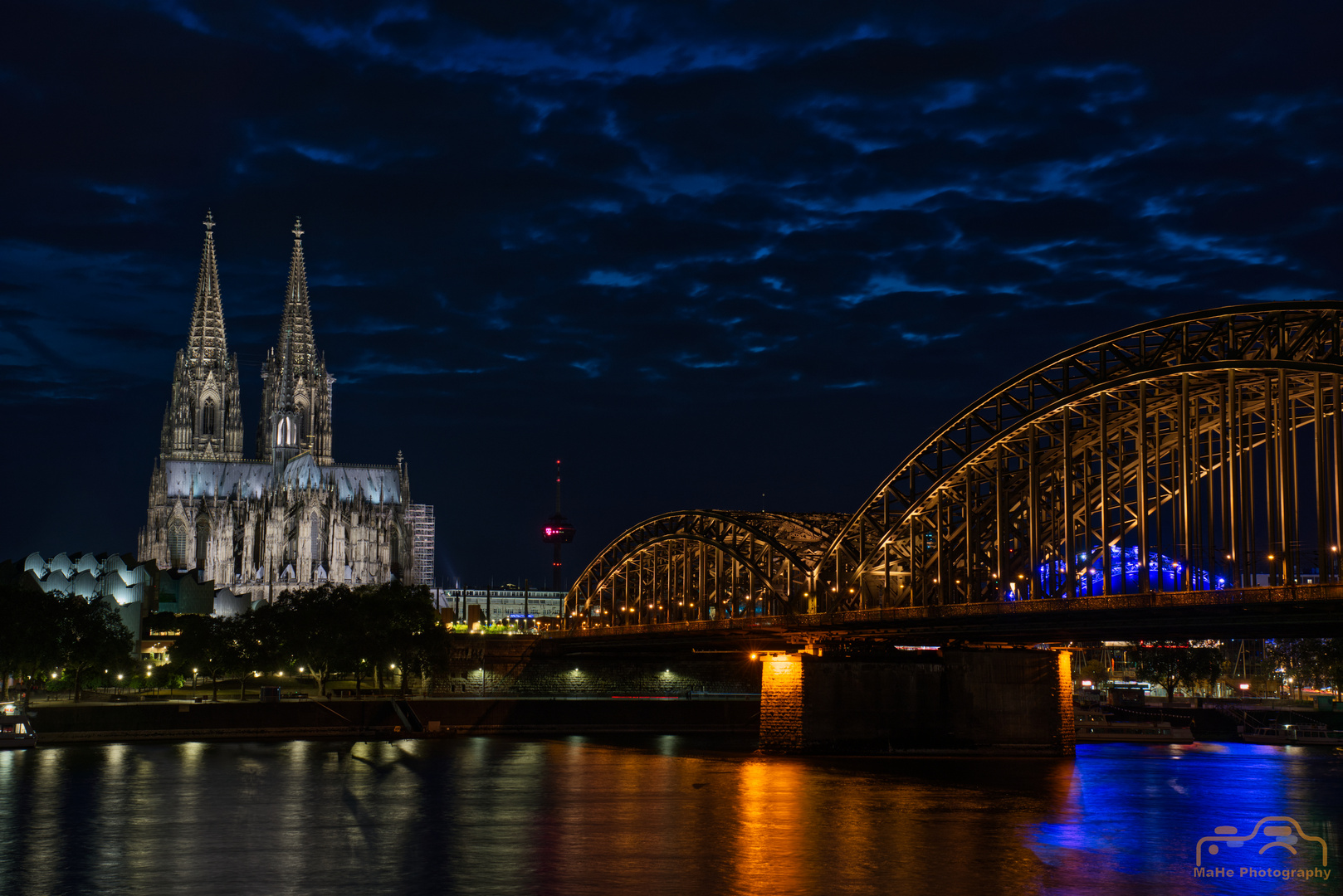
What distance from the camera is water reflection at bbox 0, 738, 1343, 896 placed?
3962 centimetres

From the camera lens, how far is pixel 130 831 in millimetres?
48938

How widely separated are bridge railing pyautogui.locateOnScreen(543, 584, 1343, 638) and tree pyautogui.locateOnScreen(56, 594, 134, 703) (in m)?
44.2

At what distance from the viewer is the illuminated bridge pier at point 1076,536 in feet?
185

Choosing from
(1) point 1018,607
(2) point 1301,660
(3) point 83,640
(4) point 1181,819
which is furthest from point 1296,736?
(3) point 83,640

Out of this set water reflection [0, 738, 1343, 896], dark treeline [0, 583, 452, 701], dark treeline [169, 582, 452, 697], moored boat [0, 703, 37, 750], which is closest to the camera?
water reflection [0, 738, 1343, 896]

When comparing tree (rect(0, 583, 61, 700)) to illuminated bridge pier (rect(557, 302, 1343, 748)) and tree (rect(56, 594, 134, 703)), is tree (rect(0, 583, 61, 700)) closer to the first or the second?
tree (rect(56, 594, 134, 703))

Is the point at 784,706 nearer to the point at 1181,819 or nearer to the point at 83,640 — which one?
the point at 1181,819

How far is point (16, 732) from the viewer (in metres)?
86.1

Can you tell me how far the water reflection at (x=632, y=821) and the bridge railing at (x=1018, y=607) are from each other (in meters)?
8.00

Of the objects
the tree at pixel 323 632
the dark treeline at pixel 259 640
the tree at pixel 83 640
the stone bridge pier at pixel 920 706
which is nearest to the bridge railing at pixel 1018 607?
the stone bridge pier at pixel 920 706

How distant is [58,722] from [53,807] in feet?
133

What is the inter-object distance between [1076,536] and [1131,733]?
3183 cm

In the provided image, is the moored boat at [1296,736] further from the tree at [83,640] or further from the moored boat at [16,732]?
the tree at [83,640]

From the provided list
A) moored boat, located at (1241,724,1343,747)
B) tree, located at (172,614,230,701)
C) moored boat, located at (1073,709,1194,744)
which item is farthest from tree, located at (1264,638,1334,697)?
tree, located at (172,614,230,701)
